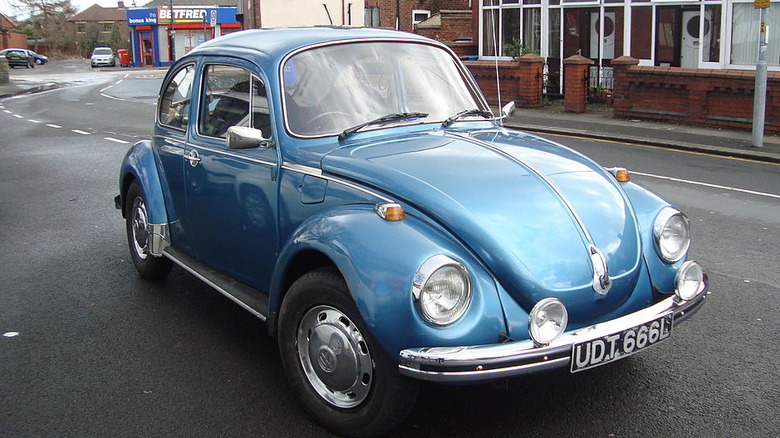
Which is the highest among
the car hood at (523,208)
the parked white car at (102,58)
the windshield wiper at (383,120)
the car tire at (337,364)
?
the parked white car at (102,58)

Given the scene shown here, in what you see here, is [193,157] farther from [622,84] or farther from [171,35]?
[171,35]

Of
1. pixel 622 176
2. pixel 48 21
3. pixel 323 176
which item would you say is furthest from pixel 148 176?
pixel 48 21

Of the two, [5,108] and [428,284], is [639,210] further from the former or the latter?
[5,108]

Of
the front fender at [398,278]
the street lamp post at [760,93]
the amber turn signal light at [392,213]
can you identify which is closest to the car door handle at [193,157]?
the front fender at [398,278]

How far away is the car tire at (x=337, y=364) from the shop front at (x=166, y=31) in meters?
71.6

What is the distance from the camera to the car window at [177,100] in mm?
5539

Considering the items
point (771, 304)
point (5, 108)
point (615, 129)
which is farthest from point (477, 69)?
point (771, 304)

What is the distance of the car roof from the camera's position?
4.72 meters

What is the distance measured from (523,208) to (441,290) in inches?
25.1

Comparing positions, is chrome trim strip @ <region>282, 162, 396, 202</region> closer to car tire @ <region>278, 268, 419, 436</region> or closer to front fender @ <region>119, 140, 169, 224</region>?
car tire @ <region>278, 268, 419, 436</region>

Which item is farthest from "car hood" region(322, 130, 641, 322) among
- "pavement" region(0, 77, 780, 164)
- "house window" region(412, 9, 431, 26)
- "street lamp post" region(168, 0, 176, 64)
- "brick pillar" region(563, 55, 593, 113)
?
"street lamp post" region(168, 0, 176, 64)

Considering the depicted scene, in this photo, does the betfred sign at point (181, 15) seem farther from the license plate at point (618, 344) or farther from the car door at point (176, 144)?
the license plate at point (618, 344)

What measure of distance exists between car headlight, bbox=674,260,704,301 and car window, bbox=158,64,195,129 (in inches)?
131

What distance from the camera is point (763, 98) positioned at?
14.0 metres
